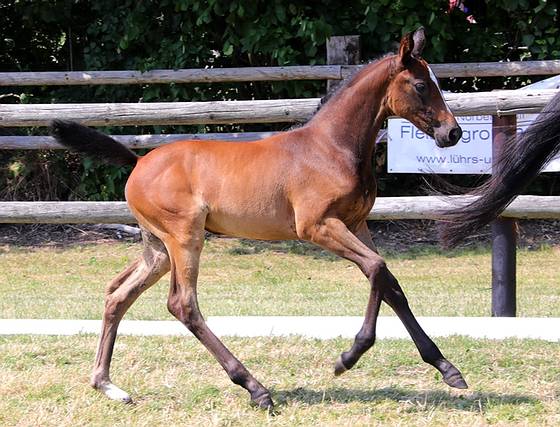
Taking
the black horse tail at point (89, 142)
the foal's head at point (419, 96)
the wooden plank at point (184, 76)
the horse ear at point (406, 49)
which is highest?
the horse ear at point (406, 49)

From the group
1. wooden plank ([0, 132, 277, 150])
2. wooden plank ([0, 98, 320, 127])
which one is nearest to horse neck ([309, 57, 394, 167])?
wooden plank ([0, 98, 320, 127])

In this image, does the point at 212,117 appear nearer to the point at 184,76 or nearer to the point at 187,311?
the point at 184,76

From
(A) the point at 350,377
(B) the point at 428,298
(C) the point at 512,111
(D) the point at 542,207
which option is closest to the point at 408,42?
(A) the point at 350,377

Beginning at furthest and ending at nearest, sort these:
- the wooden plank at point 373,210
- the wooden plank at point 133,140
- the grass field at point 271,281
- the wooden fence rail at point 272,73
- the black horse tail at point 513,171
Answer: the wooden fence rail at point 272,73 < the wooden plank at point 133,140 < the grass field at point 271,281 < the wooden plank at point 373,210 < the black horse tail at point 513,171

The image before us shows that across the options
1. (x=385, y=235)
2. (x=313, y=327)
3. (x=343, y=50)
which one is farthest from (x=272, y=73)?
(x=313, y=327)

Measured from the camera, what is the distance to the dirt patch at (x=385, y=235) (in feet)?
40.5

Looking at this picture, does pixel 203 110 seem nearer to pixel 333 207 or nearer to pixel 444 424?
pixel 333 207

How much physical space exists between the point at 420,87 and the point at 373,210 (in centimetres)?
288

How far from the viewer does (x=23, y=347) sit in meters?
6.64

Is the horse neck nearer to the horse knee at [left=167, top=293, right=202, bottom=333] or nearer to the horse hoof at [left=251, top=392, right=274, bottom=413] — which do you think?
the horse knee at [left=167, top=293, right=202, bottom=333]

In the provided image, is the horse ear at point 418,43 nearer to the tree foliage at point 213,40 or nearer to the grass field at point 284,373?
the grass field at point 284,373

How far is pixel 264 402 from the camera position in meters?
5.17

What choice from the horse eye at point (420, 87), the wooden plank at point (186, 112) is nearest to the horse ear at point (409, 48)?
the horse eye at point (420, 87)

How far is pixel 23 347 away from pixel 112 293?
1216 millimetres
